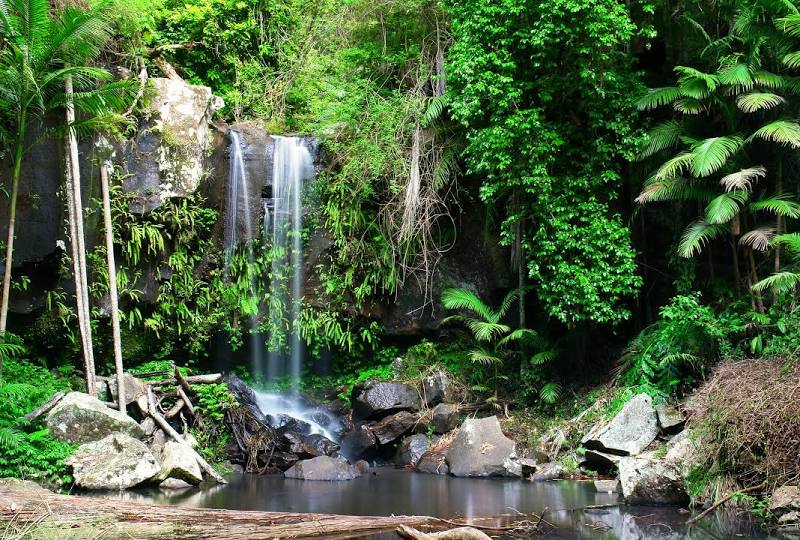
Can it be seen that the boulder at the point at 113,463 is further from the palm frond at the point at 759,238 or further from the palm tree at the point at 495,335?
the palm frond at the point at 759,238

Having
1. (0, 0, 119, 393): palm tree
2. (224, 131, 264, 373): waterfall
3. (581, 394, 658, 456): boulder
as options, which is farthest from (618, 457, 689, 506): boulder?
(224, 131, 264, 373): waterfall

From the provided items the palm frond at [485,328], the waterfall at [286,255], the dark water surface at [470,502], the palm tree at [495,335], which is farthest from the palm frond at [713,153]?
the waterfall at [286,255]

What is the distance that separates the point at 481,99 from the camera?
11.6 metres

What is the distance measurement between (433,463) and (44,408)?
5.42m

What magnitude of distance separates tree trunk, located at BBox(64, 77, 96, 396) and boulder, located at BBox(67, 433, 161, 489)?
1.54 m

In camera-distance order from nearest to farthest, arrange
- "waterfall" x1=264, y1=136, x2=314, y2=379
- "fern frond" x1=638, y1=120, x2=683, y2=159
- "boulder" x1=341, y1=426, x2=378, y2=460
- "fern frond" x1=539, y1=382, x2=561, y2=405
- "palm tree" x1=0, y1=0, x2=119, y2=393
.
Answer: "palm tree" x1=0, y1=0, x2=119, y2=393, "fern frond" x1=638, y1=120, x2=683, y2=159, "boulder" x1=341, y1=426, x2=378, y2=460, "fern frond" x1=539, y1=382, x2=561, y2=405, "waterfall" x1=264, y1=136, x2=314, y2=379

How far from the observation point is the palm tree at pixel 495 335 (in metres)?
11.9

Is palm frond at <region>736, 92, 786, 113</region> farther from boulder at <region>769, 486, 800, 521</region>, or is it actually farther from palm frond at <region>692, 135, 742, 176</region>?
boulder at <region>769, 486, 800, 521</region>

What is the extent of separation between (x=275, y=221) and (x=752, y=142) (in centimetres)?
821

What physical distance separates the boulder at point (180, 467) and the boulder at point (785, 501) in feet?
21.9

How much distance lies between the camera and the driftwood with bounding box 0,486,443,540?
543 centimetres

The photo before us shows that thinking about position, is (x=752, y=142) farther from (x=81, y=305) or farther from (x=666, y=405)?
(x=81, y=305)

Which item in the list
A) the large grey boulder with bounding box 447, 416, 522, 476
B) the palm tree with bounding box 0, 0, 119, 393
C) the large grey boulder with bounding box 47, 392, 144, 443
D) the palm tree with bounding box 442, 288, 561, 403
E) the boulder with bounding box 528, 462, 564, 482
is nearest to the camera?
the large grey boulder with bounding box 47, 392, 144, 443

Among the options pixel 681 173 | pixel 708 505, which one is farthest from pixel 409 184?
pixel 708 505
